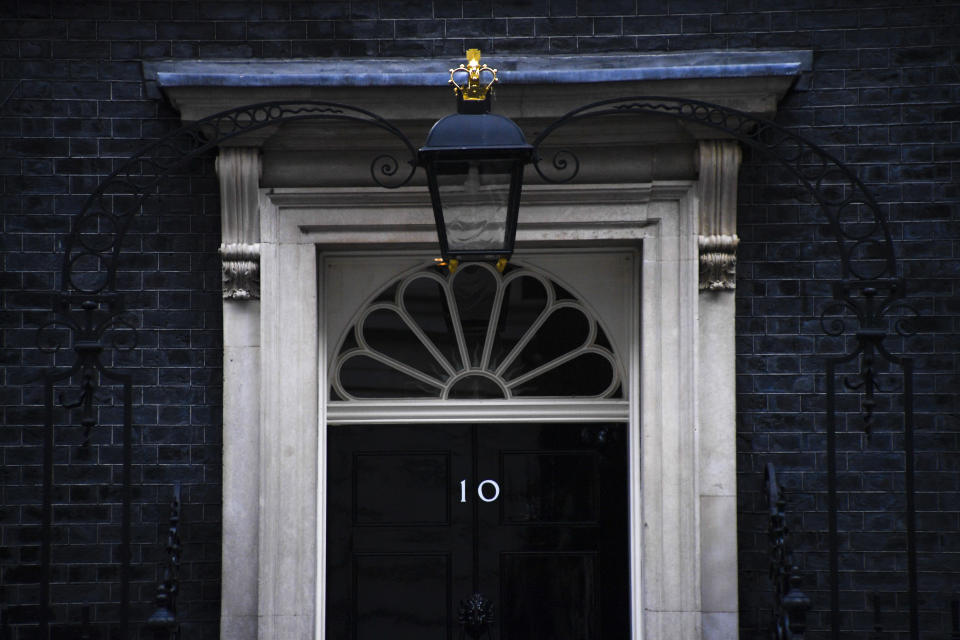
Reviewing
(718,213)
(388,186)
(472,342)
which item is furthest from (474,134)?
(472,342)

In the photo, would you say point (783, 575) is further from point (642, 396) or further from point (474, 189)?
point (474, 189)

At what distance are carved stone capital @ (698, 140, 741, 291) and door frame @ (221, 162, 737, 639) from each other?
0.03 meters

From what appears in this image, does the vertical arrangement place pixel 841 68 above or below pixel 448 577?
above

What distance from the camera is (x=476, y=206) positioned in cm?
596

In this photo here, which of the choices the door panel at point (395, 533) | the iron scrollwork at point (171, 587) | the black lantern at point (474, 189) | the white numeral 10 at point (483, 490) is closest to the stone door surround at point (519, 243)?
the door panel at point (395, 533)

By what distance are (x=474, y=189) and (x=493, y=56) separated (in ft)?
5.28

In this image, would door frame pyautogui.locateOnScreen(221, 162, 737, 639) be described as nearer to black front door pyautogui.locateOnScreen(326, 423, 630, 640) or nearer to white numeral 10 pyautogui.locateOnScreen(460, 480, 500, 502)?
black front door pyautogui.locateOnScreen(326, 423, 630, 640)

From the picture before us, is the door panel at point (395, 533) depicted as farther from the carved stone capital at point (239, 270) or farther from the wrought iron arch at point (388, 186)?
the wrought iron arch at point (388, 186)

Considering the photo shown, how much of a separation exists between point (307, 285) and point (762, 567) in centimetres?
295

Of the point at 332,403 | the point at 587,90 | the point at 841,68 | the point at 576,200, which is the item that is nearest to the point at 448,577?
the point at 332,403

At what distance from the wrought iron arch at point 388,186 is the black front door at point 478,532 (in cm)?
118

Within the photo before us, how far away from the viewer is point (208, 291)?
7.29 metres

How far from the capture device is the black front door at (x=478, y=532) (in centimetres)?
746

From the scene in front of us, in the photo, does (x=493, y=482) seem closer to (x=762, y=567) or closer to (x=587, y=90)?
(x=762, y=567)
